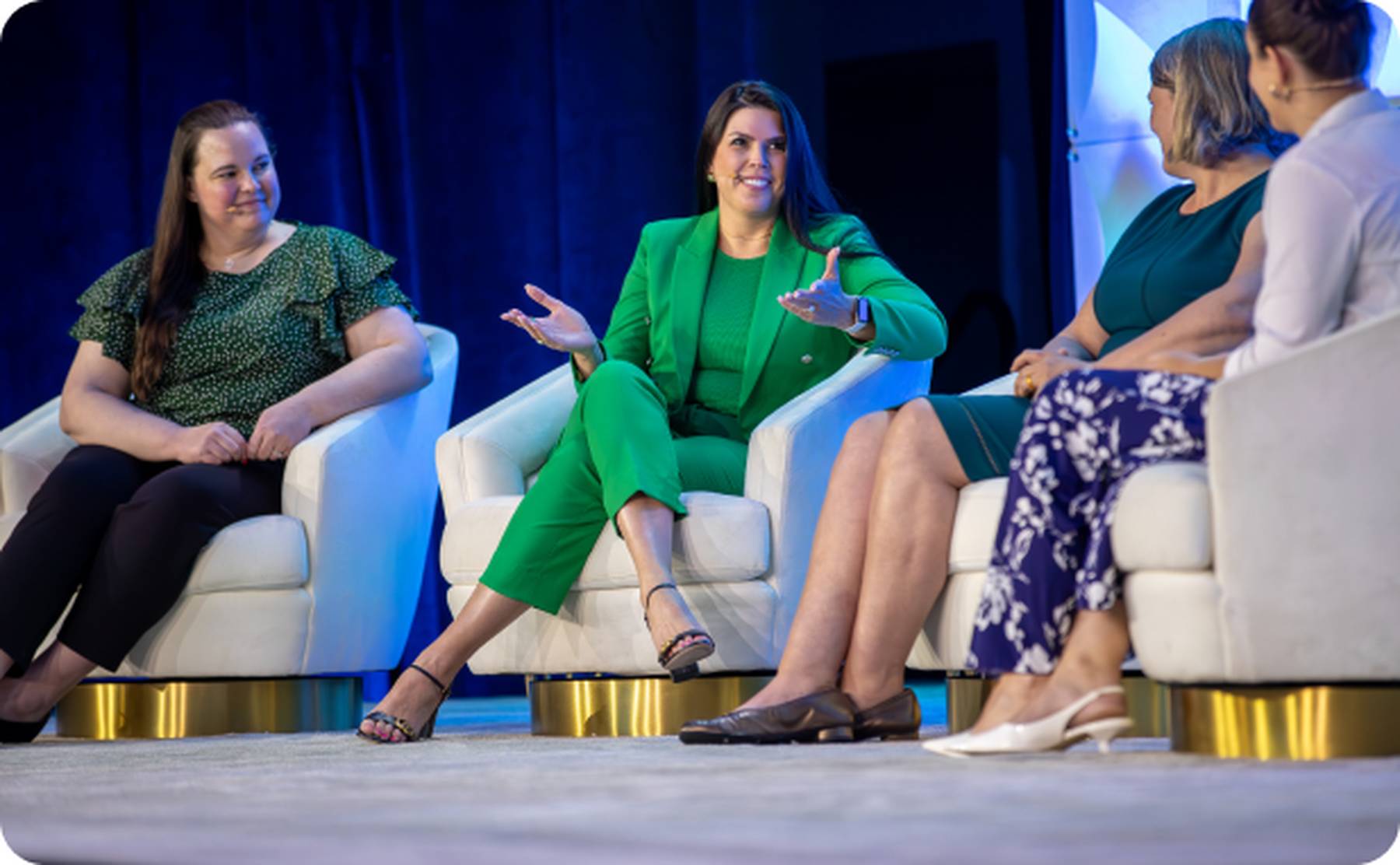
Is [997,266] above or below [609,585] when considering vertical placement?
above

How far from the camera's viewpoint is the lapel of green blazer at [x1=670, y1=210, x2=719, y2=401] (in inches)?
125

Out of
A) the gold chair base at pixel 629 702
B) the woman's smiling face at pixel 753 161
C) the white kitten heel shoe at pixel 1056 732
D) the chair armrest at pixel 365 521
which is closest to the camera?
the white kitten heel shoe at pixel 1056 732

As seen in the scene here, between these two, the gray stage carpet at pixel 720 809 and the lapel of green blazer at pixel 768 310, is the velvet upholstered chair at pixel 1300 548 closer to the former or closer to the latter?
the gray stage carpet at pixel 720 809

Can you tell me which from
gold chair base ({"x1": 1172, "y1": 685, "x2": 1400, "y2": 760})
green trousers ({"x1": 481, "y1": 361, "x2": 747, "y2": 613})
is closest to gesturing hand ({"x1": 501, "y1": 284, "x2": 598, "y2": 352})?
green trousers ({"x1": 481, "y1": 361, "x2": 747, "y2": 613})

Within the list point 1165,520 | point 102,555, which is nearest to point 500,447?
point 102,555

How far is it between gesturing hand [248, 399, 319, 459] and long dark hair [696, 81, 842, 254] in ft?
3.07

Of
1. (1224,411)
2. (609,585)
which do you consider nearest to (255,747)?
(609,585)

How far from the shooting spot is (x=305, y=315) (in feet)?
11.5

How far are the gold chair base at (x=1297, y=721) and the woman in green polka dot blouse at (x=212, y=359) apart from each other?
6.41 ft

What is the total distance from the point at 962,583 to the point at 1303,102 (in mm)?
807

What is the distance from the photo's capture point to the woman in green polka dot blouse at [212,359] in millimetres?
3154

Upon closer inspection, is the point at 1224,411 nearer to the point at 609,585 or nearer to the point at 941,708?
the point at 609,585

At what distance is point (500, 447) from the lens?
3205mm

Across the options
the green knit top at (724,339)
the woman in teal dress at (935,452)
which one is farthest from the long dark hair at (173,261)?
the woman in teal dress at (935,452)
